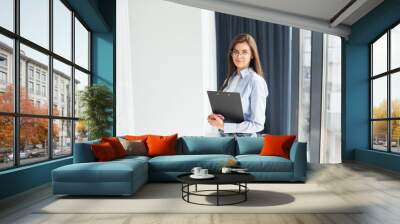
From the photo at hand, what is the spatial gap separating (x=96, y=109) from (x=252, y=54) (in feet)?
11.9

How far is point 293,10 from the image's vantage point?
Answer: 8.20 m

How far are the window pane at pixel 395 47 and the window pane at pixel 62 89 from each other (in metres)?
6.26

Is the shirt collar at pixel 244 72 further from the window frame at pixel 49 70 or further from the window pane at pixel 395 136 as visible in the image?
the window frame at pixel 49 70

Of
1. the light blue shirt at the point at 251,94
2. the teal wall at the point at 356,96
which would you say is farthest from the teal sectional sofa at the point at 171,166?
the teal wall at the point at 356,96

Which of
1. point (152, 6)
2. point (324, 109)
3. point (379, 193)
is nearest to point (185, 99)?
point (152, 6)

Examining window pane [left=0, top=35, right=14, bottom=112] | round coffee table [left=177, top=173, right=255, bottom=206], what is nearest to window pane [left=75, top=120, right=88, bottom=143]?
window pane [left=0, top=35, right=14, bottom=112]

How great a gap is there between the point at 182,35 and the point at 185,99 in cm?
153

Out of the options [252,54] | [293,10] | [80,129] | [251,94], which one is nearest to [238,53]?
[252,54]

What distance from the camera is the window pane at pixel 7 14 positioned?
4.76 m

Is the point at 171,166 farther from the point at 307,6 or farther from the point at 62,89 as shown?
the point at 307,6

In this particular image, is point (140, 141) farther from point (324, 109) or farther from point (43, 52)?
point (324, 109)

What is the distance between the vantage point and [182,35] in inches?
373

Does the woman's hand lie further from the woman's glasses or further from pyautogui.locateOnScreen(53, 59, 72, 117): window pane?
pyautogui.locateOnScreen(53, 59, 72, 117): window pane

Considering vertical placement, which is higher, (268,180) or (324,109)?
(324,109)
